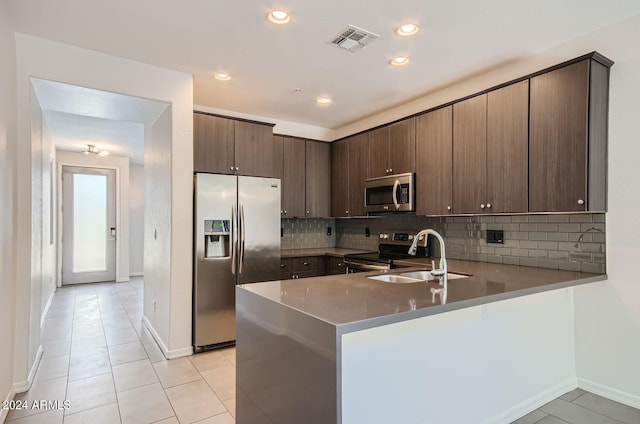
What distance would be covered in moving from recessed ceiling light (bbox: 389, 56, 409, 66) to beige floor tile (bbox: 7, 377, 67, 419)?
140 inches

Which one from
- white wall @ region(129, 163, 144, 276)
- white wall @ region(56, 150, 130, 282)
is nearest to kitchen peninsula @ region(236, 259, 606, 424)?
white wall @ region(56, 150, 130, 282)

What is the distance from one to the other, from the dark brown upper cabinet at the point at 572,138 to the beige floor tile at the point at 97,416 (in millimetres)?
3192

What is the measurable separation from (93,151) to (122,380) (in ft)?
15.8

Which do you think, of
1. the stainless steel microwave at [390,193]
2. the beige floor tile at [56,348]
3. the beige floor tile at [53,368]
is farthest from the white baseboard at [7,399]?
the stainless steel microwave at [390,193]

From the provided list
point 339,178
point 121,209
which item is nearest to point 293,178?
point 339,178

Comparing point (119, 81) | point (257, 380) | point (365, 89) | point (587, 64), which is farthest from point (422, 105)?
point (257, 380)

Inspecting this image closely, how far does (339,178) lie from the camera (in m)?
4.61

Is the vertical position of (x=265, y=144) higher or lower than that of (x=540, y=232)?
higher

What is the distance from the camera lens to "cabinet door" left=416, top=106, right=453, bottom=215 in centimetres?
319

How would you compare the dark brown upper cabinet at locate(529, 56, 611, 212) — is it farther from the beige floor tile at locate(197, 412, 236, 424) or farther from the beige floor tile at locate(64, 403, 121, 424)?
the beige floor tile at locate(64, 403, 121, 424)

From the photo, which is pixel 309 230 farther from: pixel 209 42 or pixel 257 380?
pixel 257 380

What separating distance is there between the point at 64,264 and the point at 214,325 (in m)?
5.01

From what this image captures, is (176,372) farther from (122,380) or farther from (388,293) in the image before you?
(388,293)

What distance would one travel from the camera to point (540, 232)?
2805 millimetres
